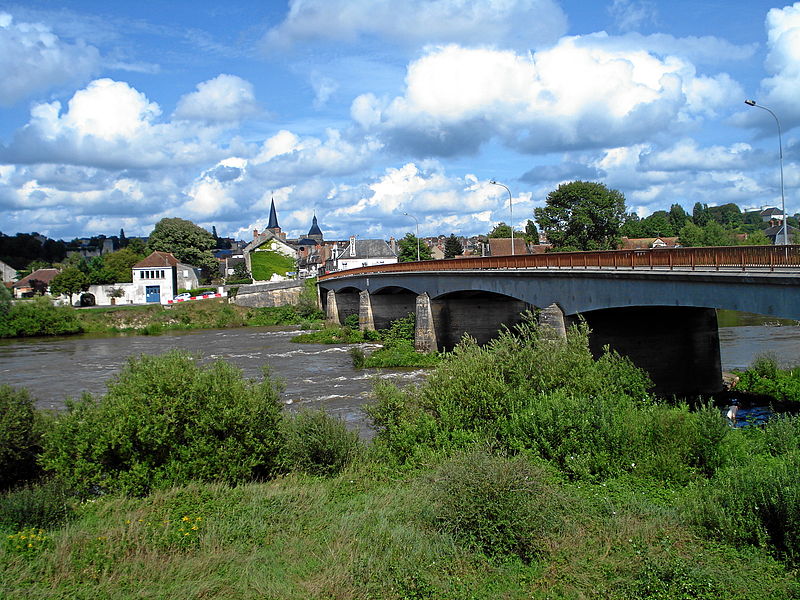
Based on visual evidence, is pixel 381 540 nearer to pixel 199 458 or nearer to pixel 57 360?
pixel 199 458

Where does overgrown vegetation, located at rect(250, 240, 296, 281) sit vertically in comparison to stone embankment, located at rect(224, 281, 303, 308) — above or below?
above

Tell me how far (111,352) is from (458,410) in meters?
43.1

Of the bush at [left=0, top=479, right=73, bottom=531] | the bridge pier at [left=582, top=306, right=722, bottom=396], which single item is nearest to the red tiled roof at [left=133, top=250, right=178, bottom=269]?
the bridge pier at [left=582, top=306, right=722, bottom=396]

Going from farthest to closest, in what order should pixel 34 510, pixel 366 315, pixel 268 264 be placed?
pixel 268 264
pixel 366 315
pixel 34 510

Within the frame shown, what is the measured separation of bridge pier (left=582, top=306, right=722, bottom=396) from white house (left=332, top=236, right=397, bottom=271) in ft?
264

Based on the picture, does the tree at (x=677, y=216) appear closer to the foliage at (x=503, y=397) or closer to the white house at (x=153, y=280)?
the white house at (x=153, y=280)

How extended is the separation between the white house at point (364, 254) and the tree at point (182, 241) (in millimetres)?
21143

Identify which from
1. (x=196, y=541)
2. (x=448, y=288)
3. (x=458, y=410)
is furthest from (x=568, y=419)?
(x=448, y=288)

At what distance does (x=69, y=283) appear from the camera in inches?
3248

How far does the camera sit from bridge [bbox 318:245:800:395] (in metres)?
18.2

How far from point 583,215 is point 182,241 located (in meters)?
61.4

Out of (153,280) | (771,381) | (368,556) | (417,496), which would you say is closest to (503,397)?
(417,496)

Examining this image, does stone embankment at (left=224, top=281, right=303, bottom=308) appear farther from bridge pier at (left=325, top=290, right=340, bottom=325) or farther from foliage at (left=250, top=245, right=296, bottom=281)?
foliage at (left=250, top=245, right=296, bottom=281)

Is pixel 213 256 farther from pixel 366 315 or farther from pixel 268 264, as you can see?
pixel 366 315
